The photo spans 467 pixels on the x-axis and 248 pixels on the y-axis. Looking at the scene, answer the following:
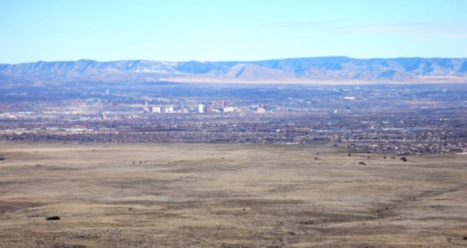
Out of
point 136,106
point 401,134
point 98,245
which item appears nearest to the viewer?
point 98,245

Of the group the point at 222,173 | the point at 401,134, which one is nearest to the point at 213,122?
the point at 401,134

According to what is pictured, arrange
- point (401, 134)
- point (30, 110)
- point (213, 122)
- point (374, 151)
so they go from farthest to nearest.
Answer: point (30, 110) < point (213, 122) < point (401, 134) < point (374, 151)

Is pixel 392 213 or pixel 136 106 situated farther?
pixel 136 106

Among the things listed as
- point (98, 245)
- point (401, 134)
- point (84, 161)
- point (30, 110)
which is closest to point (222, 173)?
point (84, 161)

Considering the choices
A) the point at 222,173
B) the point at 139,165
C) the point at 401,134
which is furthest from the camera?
the point at 401,134

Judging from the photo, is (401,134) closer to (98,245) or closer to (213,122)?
(213,122)

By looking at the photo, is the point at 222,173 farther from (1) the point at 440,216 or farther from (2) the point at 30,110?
(2) the point at 30,110
